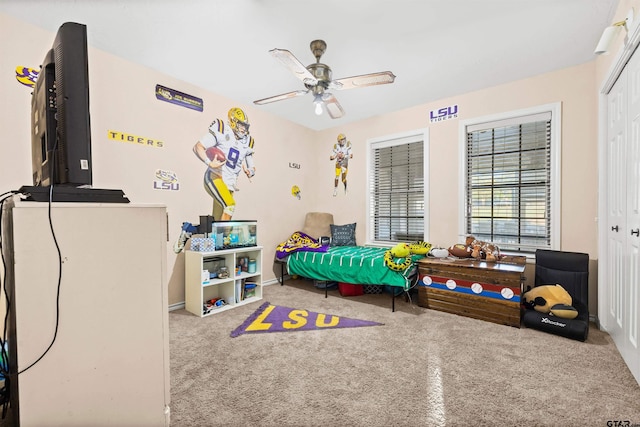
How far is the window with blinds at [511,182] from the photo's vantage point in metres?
3.15

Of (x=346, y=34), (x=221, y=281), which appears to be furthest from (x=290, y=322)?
(x=346, y=34)

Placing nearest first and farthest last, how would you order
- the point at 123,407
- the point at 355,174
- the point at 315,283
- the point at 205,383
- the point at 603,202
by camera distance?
the point at 123,407 < the point at 205,383 < the point at 603,202 < the point at 315,283 < the point at 355,174

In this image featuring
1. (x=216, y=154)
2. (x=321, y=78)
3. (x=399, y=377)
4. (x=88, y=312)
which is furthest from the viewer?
(x=216, y=154)

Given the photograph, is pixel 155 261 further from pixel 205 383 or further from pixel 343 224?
pixel 343 224

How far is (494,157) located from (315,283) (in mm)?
2761

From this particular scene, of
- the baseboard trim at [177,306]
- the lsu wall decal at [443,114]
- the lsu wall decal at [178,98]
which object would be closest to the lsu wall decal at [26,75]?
the lsu wall decal at [178,98]

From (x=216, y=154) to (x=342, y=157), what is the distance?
200 centimetres

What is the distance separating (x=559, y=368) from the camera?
193 cm

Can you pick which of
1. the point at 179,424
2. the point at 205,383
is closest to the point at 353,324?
the point at 205,383

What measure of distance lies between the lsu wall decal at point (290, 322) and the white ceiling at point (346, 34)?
2.48 meters

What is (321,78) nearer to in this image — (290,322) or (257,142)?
(257,142)

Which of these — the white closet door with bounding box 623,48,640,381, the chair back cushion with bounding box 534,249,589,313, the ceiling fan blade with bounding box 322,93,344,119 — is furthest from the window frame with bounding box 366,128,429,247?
the white closet door with bounding box 623,48,640,381

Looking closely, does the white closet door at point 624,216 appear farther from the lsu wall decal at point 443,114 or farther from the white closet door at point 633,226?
the lsu wall decal at point 443,114

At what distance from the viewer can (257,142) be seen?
4.05 metres
